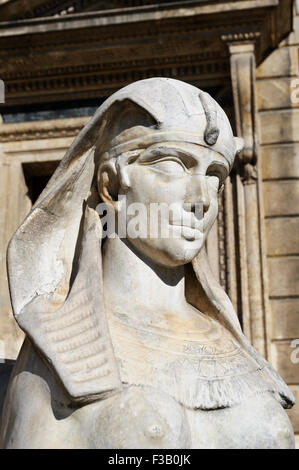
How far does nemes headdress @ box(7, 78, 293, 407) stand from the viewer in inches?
79.4

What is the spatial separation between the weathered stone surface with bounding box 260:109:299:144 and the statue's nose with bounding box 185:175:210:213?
13.2 ft

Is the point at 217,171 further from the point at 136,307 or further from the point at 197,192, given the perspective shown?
the point at 136,307

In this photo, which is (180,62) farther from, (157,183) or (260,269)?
(157,183)

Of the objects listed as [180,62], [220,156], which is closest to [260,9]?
[180,62]

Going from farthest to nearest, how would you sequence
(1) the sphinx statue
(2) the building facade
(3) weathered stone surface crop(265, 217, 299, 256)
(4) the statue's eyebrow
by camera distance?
(3) weathered stone surface crop(265, 217, 299, 256), (2) the building facade, (4) the statue's eyebrow, (1) the sphinx statue

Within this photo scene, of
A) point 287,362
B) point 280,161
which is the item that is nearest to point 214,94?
point 280,161

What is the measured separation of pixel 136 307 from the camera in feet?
7.21

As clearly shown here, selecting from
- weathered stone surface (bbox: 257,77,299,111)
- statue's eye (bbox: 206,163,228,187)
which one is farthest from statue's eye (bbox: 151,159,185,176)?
weathered stone surface (bbox: 257,77,299,111)

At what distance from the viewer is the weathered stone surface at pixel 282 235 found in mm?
5789

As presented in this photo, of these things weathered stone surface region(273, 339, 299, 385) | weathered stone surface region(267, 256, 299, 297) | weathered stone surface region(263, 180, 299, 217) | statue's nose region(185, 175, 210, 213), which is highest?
statue's nose region(185, 175, 210, 213)

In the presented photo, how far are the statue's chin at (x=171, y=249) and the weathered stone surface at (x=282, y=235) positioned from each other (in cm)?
365

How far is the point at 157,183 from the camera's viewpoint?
2.21 metres

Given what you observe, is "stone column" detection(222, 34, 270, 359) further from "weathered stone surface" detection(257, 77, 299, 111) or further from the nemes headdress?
the nemes headdress
